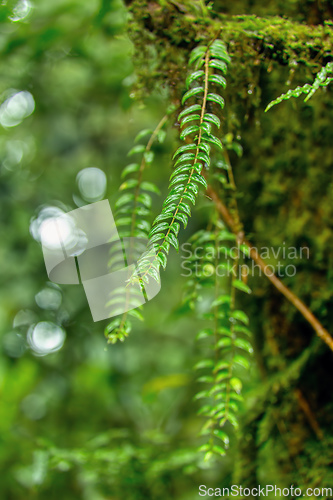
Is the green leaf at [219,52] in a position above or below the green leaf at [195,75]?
above

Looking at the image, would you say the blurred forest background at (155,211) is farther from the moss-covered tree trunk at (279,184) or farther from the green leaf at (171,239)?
the green leaf at (171,239)

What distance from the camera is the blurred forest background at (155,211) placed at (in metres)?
0.91

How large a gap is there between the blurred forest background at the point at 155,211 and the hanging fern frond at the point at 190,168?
124 millimetres

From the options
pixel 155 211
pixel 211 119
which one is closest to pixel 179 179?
pixel 211 119

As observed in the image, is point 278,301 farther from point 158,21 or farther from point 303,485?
point 158,21

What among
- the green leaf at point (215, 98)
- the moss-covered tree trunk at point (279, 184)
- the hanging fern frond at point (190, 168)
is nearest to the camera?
the hanging fern frond at point (190, 168)

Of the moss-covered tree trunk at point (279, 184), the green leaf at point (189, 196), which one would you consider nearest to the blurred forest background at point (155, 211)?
the moss-covered tree trunk at point (279, 184)

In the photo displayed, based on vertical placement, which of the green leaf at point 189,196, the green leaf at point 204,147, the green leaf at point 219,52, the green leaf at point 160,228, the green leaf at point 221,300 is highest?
the green leaf at point 219,52

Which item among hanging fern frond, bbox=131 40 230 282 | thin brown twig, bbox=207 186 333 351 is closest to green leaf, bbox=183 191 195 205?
hanging fern frond, bbox=131 40 230 282

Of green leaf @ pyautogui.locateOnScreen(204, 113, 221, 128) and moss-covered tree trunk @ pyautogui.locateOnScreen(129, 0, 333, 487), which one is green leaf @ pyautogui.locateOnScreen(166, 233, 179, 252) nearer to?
green leaf @ pyautogui.locateOnScreen(204, 113, 221, 128)

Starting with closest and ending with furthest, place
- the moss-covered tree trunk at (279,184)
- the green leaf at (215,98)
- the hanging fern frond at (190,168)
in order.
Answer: the hanging fern frond at (190,168) < the green leaf at (215,98) < the moss-covered tree trunk at (279,184)

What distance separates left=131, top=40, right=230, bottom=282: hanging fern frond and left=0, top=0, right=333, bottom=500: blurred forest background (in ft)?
0.41

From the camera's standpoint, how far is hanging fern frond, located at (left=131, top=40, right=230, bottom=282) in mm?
561

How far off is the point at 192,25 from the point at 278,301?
757mm
